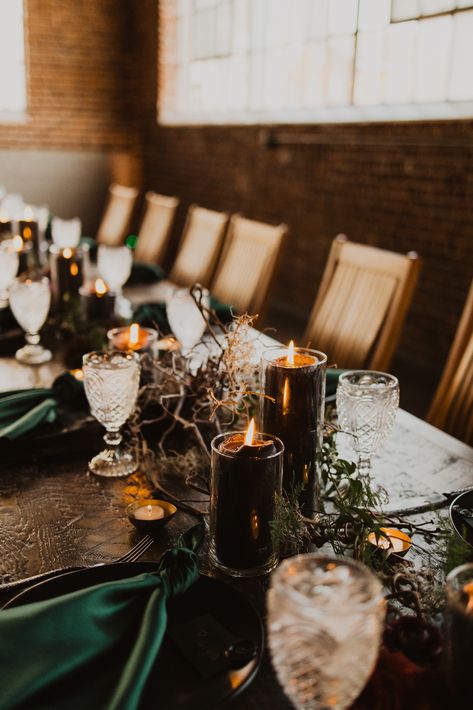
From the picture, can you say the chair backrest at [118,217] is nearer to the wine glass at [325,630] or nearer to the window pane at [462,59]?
the window pane at [462,59]

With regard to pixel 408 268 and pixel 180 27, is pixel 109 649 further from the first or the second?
pixel 180 27

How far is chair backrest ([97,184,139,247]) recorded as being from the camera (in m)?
4.35

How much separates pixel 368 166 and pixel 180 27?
299 cm

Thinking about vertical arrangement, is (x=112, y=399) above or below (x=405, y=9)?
below

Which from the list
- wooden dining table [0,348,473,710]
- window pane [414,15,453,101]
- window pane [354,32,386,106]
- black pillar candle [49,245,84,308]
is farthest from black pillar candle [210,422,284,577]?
window pane [354,32,386,106]

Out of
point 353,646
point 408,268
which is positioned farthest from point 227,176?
point 353,646

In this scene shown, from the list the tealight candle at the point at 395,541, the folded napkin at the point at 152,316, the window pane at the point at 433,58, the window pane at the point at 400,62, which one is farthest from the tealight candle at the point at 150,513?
the window pane at the point at 400,62

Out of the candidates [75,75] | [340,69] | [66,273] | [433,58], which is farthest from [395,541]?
[75,75]

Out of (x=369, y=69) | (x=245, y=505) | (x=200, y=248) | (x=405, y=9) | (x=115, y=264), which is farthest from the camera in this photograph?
(x=369, y=69)

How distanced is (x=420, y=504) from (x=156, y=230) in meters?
2.97

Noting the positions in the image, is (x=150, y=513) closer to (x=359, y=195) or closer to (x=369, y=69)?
(x=359, y=195)

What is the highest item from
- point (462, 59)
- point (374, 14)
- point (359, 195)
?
point (374, 14)

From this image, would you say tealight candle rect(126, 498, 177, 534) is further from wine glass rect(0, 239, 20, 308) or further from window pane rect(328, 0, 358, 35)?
window pane rect(328, 0, 358, 35)

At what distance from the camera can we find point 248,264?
2.71 m
